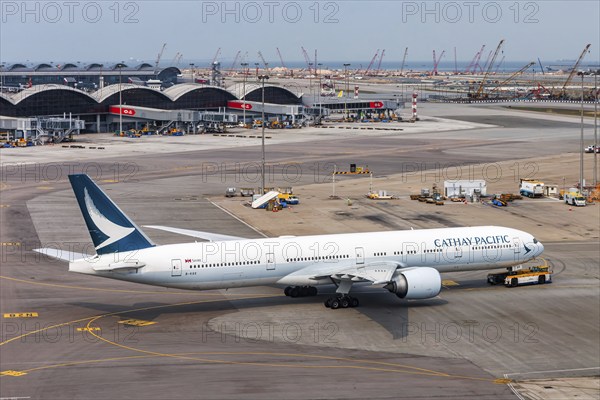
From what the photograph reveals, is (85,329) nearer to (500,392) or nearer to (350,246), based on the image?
(350,246)

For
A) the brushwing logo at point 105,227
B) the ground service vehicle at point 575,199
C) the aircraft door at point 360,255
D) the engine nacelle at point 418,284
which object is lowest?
the engine nacelle at point 418,284

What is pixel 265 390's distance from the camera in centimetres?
4425

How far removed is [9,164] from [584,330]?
4464 inches

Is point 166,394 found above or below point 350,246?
below

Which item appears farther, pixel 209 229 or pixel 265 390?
pixel 209 229

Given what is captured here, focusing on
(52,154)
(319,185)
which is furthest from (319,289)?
(52,154)

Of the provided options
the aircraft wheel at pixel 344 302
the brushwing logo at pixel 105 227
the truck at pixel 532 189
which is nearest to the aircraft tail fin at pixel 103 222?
the brushwing logo at pixel 105 227

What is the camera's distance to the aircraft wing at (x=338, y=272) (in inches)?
2309

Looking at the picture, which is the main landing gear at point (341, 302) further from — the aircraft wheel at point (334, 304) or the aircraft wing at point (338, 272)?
the aircraft wing at point (338, 272)

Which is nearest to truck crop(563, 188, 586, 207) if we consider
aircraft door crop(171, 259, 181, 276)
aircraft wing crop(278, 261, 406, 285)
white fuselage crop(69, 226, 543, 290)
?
white fuselage crop(69, 226, 543, 290)

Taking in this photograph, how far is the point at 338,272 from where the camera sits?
59.8 metres

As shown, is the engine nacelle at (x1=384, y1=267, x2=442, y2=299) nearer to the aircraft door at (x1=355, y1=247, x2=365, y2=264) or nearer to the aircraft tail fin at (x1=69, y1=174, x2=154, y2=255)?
the aircraft door at (x1=355, y1=247, x2=365, y2=264)

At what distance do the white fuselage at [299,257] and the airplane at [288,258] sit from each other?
2.6 inches

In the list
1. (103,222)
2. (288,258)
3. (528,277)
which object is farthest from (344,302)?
(103,222)
